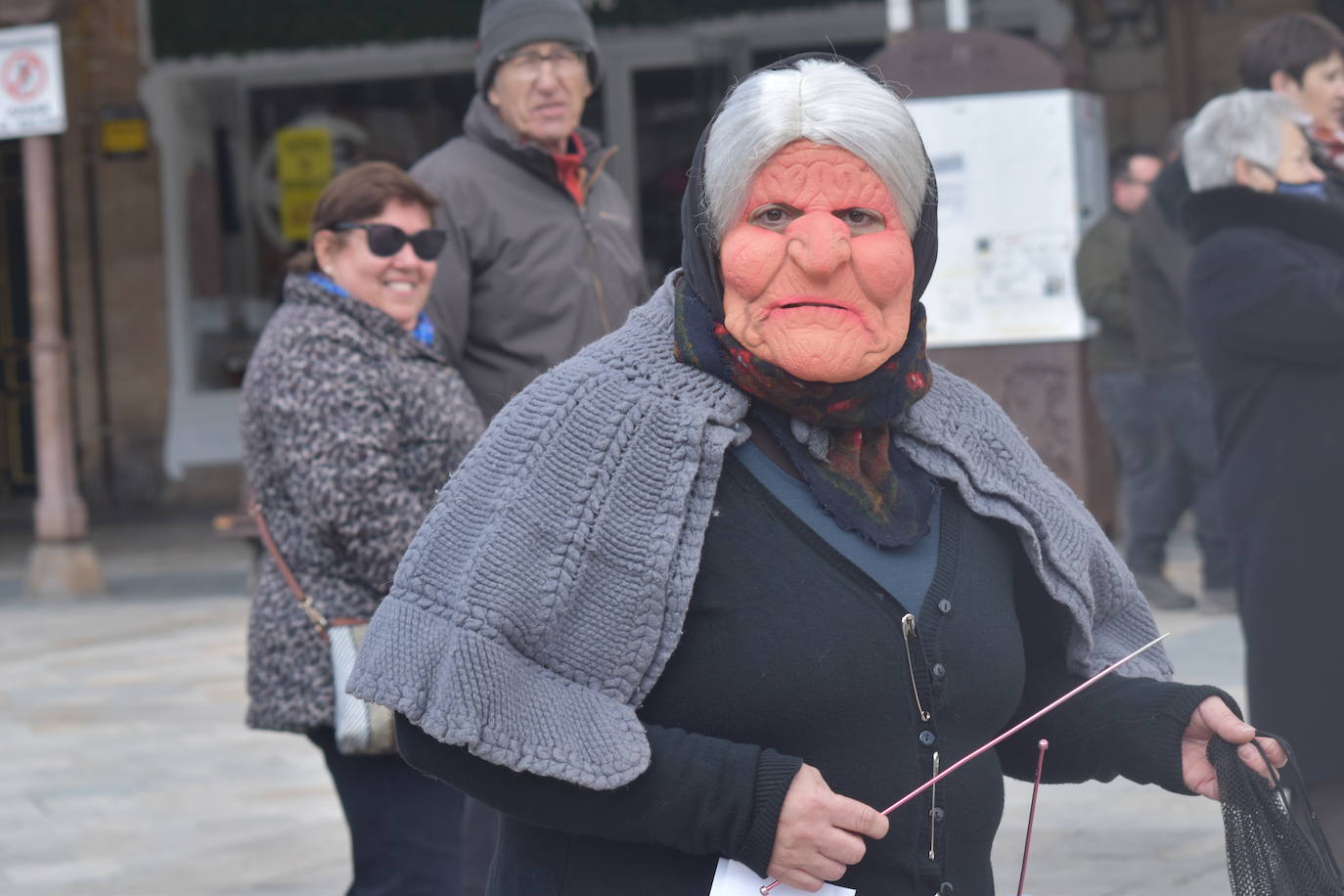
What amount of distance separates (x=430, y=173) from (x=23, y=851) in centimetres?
262

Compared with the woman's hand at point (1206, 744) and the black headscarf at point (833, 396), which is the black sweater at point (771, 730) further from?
the woman's hand at point (1206, 744)

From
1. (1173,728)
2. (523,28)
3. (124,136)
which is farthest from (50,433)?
(1173,728)

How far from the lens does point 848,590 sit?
226 cm

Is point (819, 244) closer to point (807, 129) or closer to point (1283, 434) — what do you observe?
point (807, 129)

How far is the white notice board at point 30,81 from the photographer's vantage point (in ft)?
37.3

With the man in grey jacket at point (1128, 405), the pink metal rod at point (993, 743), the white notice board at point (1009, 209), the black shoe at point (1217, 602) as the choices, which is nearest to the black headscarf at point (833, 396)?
the pink metal rod at point (993, 743)

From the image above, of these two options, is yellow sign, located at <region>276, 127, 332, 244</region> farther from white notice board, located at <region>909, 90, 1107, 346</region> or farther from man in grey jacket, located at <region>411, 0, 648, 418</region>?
man in grey jacket, located at <region>411, 0, 648, 418</region>

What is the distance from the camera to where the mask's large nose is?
2217 mm

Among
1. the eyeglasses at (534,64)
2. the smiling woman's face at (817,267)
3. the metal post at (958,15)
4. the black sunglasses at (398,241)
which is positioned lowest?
the black sunglasses at (398,241)

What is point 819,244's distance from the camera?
2.22 meters

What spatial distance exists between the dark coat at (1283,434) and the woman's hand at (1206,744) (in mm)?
1818

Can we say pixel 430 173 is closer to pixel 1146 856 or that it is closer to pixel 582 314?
pixel 582 314

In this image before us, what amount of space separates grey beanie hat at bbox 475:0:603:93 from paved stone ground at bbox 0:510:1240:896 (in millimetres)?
2139

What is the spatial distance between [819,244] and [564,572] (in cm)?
44
